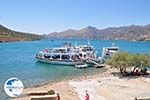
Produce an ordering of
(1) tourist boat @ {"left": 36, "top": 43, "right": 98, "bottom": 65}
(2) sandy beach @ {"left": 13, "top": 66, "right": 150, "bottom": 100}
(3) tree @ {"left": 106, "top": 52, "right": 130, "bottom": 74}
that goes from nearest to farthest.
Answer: (2) sandy beach @ {"left": 13, "top": 66, "right": 150, "bottom": 100} < (3) tree @ {"left": 106, "top": 52, "right": 130, "bottom": 74} < (1) tourist boat @ {"left": 36, "top": 43, "right": 98, "bottom": 65}

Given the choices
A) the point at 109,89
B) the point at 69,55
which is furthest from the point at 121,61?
the point at 69,55

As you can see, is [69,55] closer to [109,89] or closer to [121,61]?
[121,61]

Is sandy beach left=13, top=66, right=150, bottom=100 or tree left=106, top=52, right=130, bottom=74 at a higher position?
tree left=106, top=52, right=130, bottom=74

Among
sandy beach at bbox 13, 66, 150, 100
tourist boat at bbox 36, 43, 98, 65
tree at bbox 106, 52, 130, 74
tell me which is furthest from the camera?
tourist boat at bbox 36, 43, 98, 65

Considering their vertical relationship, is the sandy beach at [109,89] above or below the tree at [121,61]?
below

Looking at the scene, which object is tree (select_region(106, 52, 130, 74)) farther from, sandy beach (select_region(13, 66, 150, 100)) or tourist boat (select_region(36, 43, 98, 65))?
tourist boat (select_region(36, 43, 98, 65))

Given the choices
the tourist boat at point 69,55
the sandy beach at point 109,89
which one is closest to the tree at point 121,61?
the sandy beach at point 109,89

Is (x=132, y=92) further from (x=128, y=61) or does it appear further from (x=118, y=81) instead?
(x=128, y=61)

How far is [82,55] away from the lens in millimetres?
69250

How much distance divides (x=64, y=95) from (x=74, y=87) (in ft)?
14.7

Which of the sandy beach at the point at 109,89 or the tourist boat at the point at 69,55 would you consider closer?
the sandy beach at the point at 109,89

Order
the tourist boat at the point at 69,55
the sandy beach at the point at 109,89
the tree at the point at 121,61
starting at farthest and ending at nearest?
the tourist boat at the point at 69,55 < the tree at the point at 121,61 < the sandy beach at the point at 109,89

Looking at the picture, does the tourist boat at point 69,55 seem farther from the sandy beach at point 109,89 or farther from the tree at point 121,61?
the sandy beach at point 109,89

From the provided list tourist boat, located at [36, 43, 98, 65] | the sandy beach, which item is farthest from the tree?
tourist boat, located at [36, 43, 98, 65]
